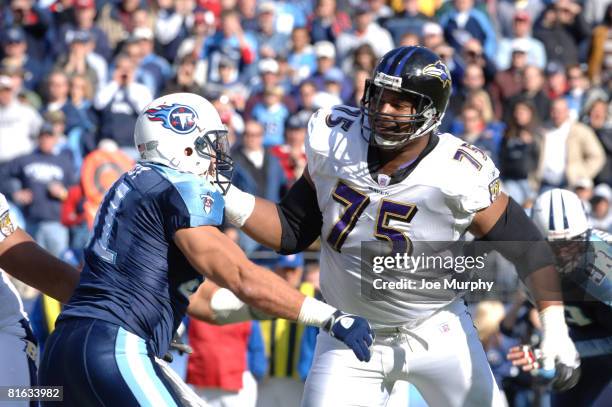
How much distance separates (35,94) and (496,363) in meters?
5.81

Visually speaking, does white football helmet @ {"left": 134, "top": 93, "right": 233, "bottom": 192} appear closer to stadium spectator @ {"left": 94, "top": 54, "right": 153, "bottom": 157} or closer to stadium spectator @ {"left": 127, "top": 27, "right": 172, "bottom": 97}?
stadium spectator @ {"left": 94, "top": 54, "right": 153, "bottom": 157}

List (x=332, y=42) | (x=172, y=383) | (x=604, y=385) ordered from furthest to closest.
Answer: (x=332, y=42), (x=604, y=385), (x=172, y=383)

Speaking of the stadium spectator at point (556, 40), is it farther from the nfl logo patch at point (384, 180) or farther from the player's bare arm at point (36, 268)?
the player's bare arm at point (36, 268)

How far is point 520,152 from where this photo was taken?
10.2m

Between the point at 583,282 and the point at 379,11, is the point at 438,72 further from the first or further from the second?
the point at 379,11

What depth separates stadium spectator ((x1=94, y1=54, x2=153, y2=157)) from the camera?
35.2ft

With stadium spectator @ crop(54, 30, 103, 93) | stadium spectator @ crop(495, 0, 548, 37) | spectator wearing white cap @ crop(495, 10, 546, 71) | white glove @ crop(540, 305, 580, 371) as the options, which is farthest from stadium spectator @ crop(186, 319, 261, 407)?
stadium spectator @ crop(495, 0, 548, 37)

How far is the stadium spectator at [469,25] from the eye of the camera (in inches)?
490

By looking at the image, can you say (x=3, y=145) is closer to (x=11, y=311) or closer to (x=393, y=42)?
(x=393, y=42)

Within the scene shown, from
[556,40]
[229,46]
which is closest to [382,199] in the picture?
[229,46]

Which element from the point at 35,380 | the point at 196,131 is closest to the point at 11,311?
the point at 35,380

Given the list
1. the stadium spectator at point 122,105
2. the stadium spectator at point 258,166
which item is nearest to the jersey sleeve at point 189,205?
the stadium spectator at point 258,166

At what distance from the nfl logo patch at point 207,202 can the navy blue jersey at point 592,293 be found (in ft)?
6.84

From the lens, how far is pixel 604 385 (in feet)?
18.5
